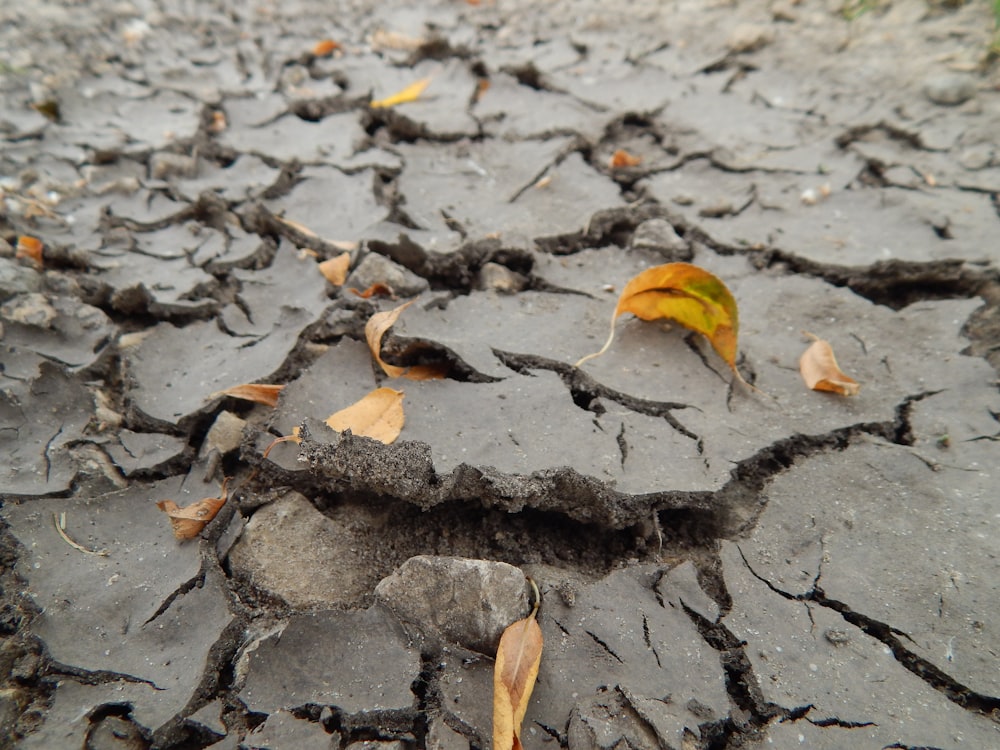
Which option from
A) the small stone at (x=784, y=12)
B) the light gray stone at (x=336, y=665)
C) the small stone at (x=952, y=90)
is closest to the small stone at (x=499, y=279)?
the light gray stone at (x=336, y=665)

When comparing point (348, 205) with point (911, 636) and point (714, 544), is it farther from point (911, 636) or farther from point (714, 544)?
point (911, 636)

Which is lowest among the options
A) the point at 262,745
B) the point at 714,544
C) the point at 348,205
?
the point at 262,745

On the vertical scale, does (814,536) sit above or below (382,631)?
above

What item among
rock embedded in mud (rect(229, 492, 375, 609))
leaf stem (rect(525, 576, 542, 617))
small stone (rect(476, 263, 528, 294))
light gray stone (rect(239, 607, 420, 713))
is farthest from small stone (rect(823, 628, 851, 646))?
small stone (rect(476, 263, 528, 294))

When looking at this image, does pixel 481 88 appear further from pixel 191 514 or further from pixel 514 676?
pixel 514 676

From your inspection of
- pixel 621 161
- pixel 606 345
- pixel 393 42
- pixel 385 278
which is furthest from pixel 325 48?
pixel 606 345

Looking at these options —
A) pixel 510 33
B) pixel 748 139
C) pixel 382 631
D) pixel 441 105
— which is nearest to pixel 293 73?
pixel 441 105

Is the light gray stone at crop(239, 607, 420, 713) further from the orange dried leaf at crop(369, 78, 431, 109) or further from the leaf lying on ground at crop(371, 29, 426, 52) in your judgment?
the leaf lying on ground at crop(371, 29, 426, 52)
